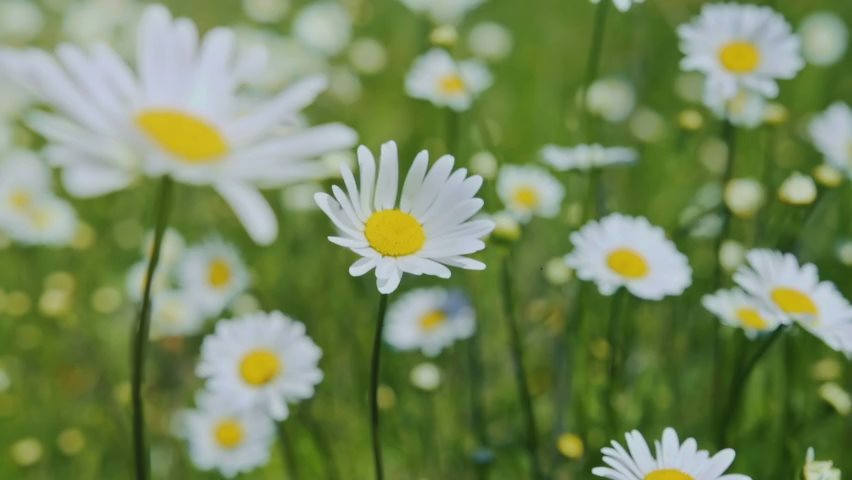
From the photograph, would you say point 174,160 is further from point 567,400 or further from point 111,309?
point 111,309

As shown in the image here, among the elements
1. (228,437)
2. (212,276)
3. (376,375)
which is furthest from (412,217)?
(212,276)

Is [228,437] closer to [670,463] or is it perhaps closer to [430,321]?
[430,321]

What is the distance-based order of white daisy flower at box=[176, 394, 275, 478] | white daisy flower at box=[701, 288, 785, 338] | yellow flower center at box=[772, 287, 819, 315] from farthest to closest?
white daisy flower at box=[176, 394, 275, 478], white daisy flower at box=[701, 288, 785, 338], yellow flower center at box=[772, 287, 819, 315]

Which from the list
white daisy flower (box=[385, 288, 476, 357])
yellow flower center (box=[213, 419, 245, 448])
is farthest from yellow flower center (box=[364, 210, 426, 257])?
yellow flower center (box=[213, 419, 245, 448])

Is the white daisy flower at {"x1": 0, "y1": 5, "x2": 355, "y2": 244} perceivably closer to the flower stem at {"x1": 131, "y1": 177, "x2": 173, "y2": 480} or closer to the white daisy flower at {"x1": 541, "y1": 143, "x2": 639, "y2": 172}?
the flower stem at {"x1": 131, "y1": 177, "x2": 173, "y2": 480}

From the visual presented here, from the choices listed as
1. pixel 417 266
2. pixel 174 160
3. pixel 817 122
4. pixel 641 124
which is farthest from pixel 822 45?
pixel 174 160

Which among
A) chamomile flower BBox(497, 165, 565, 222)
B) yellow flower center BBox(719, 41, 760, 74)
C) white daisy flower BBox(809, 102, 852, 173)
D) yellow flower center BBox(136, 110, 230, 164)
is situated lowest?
yellow flower center BBox(136, 110, 230, 164)

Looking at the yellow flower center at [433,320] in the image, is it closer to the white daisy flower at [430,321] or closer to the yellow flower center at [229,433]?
the white daisy flower at [430,321]

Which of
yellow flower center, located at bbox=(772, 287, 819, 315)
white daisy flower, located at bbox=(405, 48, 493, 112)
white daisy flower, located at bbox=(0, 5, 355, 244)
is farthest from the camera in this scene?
white daisy flower, located at bbox=(405, 48, 493, 112)
